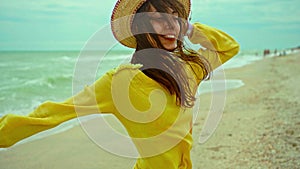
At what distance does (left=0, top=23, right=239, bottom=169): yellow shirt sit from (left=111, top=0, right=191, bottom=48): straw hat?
7.9 inches

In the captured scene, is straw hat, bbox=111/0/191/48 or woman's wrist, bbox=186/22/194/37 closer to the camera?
straw hat, bbox=111/0/191/48

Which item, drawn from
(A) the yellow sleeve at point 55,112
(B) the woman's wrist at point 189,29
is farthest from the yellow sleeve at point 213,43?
(A) the yellow sleeve at point 55,112

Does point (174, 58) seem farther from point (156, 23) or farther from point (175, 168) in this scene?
point (175, 168)

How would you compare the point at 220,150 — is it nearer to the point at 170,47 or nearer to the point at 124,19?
the point at 170,47

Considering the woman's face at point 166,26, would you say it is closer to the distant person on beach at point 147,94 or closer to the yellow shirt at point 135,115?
the distant person on beach at point 147,94

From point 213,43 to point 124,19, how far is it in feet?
1.89

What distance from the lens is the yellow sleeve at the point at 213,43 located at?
6.09ft

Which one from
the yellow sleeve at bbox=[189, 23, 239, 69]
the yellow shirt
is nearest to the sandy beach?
the yellow sleeve at bbox=[189, 23, 239, 69]

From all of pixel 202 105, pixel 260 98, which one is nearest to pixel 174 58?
pixel 202 105

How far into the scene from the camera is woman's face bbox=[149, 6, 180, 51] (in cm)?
151

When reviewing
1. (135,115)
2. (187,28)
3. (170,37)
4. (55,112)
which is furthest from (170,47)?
(55,112)

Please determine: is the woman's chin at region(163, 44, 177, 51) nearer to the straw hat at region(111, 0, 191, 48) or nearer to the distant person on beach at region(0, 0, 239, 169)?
the distant person on beach at region(0, 0, 239, 169)

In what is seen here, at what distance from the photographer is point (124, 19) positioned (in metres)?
1.55

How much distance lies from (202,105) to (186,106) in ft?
19.7
